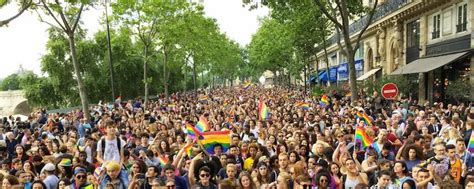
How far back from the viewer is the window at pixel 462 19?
1952cm

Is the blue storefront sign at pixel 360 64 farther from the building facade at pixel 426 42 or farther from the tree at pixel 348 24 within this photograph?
the tree at pixel 348 24

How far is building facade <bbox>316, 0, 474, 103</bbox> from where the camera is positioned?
19672mm

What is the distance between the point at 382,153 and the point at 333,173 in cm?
146

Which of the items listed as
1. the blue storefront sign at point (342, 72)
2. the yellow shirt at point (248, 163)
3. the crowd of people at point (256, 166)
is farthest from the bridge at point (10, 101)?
the yellow shirt at point (248, 163)

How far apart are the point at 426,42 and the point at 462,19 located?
13.6 feet

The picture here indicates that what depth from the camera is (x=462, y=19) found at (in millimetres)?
19766

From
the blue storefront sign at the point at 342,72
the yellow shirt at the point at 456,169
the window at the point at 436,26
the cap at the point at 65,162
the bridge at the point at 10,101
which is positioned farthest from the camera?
the bridge at the point at 10,101

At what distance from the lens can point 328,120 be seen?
44.4 ft

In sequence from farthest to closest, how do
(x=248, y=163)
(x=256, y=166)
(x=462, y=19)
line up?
(x=462, y=19) < (x=248, y=163) < (x=256, y=166)

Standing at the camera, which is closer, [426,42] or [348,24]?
Result: [348,24]

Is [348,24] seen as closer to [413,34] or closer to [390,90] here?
[390,90]

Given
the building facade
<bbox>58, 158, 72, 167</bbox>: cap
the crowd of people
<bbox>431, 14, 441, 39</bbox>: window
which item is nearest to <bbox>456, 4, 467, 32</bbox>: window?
the building facade

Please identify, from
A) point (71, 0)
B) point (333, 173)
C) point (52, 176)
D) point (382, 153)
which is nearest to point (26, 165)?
point (52, 176)

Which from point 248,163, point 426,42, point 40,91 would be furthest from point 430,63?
point 40,91
